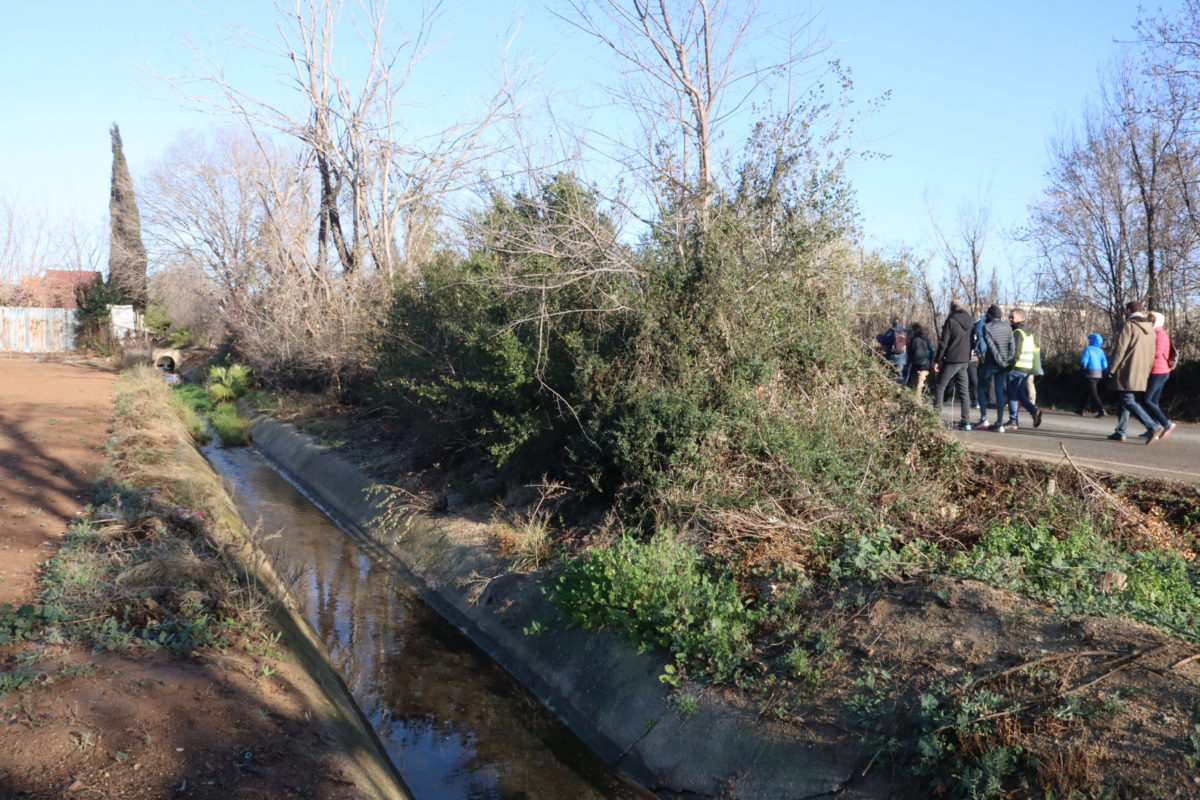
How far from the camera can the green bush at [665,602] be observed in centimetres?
748

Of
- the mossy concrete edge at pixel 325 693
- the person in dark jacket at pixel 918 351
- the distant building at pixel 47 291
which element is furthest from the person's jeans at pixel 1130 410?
the distant building at pixel 47 291

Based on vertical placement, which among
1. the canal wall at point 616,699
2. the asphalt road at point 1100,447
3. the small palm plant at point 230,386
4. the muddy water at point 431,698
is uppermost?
the asphalt road at point 1100,447

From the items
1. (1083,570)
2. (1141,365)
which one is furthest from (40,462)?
(1141,365)

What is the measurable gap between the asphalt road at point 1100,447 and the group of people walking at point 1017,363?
0.95 feet

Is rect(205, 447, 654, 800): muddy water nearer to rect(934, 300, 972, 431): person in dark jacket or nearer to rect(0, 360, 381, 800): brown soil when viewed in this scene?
rect(0, 360, 381, 800): brown soil

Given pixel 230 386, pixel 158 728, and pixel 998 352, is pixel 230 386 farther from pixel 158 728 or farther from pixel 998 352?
pixel 158 728

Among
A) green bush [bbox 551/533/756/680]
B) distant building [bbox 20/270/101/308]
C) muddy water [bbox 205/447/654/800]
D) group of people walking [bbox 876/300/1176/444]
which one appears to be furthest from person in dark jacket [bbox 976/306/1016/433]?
distant building [bbox 20/270/101/308]

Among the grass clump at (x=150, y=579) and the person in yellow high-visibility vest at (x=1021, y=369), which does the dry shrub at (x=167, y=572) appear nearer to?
the grass clump at (x=150, y=579)

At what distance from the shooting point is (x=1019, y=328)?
14.7 metres

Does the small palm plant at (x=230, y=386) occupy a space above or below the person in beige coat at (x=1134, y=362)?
below

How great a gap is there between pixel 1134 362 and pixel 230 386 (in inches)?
1075

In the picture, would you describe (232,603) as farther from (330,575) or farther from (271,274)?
(271,274)

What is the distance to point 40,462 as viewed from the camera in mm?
14742

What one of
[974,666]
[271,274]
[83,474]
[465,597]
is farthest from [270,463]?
[974,666]
